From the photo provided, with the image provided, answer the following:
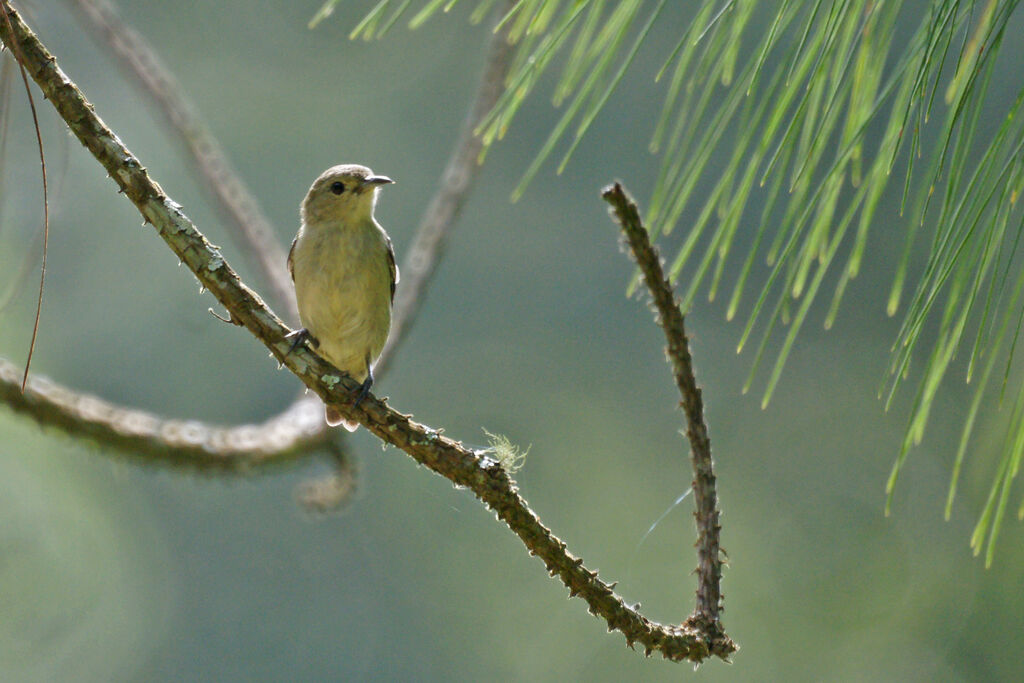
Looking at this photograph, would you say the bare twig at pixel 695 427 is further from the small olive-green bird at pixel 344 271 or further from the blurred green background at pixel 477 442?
the blurred green background at pixel 477 442

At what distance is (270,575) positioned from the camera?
1525cm

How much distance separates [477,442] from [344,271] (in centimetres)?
928

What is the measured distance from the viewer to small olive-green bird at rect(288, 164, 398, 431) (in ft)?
12.2

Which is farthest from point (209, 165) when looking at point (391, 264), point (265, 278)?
point (391, 264)

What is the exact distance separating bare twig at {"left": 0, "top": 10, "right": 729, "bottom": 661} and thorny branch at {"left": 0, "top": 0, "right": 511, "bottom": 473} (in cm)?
124

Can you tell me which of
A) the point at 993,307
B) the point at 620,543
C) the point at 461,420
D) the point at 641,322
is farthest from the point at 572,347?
the point at 993,307

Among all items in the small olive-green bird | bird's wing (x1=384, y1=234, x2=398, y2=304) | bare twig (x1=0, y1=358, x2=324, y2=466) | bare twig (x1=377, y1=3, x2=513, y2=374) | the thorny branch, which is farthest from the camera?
bare twig (x1=377, y1=3, x2=513, y2=374)

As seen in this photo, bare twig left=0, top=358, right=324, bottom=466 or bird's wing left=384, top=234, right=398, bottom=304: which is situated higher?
bird's wing left=384, top=234, right=398, bottom=304

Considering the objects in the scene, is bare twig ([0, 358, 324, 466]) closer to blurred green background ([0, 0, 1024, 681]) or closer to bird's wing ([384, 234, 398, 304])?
bird's wing ([384, 234, 398, 304])

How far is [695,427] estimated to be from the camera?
6.72 ft

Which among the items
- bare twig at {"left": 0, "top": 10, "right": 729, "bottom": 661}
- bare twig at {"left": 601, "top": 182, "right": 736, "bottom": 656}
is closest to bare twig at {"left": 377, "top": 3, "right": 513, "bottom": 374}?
bare twig at {"left": 0, "top": 10, "right": 729, "bottom": 661}

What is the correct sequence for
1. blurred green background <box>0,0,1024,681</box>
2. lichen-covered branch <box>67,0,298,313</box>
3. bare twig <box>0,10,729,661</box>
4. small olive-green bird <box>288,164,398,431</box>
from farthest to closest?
1. blurred green background <box>0,0,1024,681</box>
2. lichen-covered branch <box>67,0,298,313</box>
3. small olive-green bird <box>288,164,398,431</box>
4. bare twig <box>0,10,729,661</box>

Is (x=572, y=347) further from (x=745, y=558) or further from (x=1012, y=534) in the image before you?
(x=1012, y=534)

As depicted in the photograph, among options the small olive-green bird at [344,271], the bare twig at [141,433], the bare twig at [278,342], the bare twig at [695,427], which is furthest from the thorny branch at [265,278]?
the bare twig at [695,427]
